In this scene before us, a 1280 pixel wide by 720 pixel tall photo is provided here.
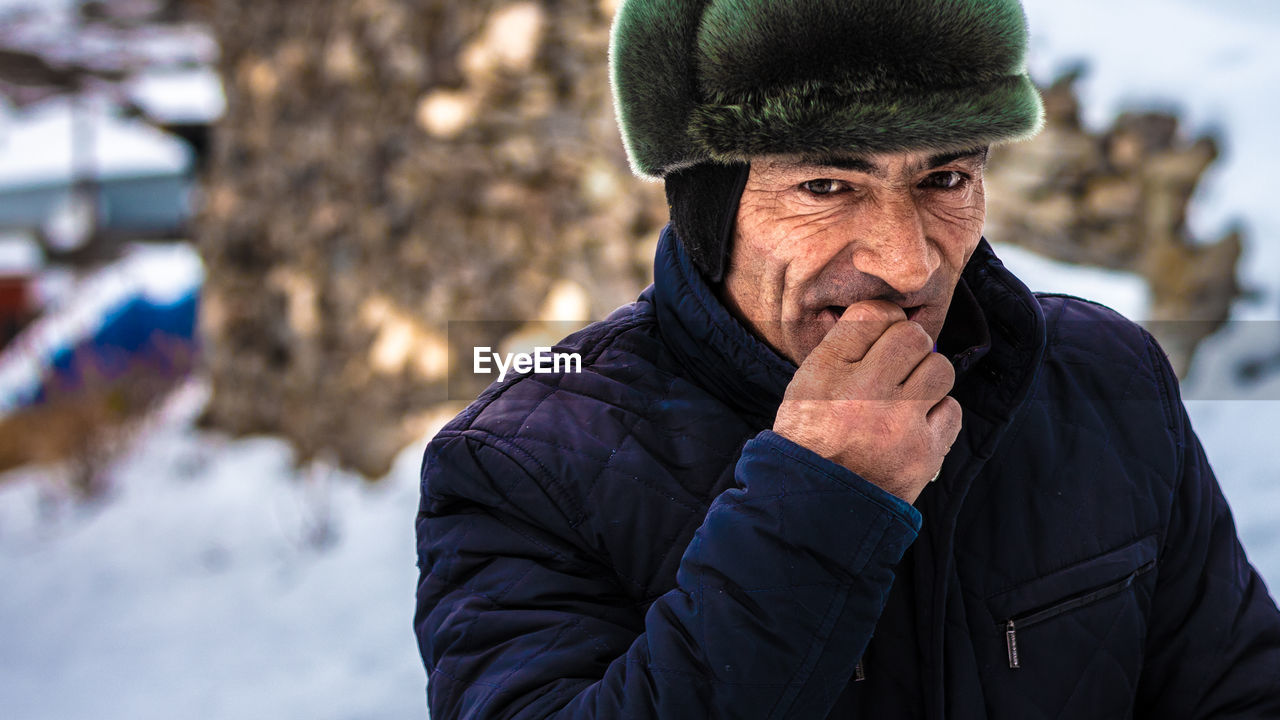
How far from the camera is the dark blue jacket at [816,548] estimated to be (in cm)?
93

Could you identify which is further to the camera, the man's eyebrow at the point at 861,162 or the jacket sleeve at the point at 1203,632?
the jacket sleeve at the point at 1203,632

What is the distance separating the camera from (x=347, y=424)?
17.3 ft

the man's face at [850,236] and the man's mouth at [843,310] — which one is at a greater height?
the man's face at [850,236]

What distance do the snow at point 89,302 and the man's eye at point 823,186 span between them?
6.47 m

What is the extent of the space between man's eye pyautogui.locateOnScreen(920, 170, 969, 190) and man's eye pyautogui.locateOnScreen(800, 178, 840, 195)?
12cm

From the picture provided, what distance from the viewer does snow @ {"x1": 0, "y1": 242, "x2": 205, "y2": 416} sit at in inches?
336

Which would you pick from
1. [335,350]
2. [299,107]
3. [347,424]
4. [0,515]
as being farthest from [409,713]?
[0,515]

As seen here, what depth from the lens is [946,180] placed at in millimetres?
1154

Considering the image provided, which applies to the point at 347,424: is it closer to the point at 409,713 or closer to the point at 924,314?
the point at 409,713

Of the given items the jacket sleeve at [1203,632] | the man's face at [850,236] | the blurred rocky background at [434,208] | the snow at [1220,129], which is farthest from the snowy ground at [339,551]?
the man's face at [850,236]

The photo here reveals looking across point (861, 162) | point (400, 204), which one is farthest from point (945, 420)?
point (400, 204)

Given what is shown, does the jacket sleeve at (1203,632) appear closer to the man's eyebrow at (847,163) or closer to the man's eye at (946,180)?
the man's eye at (946,180)

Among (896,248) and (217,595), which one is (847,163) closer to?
(896,248)

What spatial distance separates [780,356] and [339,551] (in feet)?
12.6
